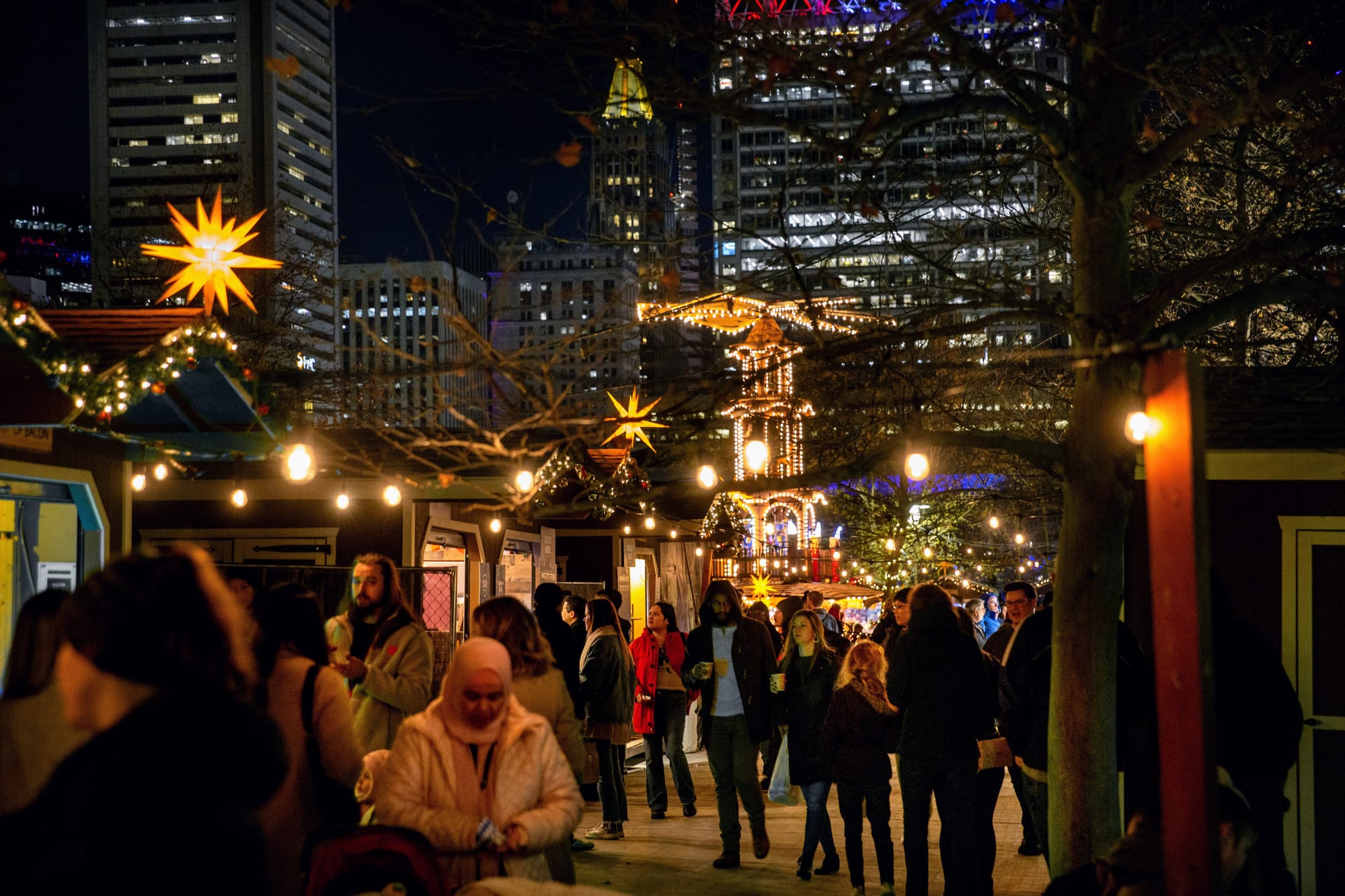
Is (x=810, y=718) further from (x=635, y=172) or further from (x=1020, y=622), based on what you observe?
(x=635, y=172)

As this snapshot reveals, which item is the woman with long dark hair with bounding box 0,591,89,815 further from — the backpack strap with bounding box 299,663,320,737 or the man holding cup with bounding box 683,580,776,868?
the man holding cup with bounding box 683,580,776,868

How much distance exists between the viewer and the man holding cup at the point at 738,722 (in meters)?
10.1

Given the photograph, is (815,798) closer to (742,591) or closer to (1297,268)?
(1297,268)

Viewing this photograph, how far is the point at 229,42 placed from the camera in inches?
4409

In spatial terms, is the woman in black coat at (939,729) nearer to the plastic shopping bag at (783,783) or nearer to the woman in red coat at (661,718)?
the plastic shopping bag at (783,783)

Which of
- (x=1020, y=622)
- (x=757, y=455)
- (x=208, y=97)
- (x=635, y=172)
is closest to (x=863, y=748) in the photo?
(x=1020, y=622)

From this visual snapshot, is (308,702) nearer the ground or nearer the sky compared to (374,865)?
nearer the sky

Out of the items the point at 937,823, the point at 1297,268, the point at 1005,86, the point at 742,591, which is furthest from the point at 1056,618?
the point at 742,591

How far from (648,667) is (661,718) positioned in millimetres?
551

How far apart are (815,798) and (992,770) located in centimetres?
134

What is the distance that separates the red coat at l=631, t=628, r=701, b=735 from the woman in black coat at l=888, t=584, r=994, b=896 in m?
4.27

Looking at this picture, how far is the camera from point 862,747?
29.6ft

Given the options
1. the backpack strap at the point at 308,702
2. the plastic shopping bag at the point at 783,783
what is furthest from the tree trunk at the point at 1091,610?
the backpack strap at the point at 308,702

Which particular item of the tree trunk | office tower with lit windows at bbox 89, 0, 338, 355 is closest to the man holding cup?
the tree trunk
